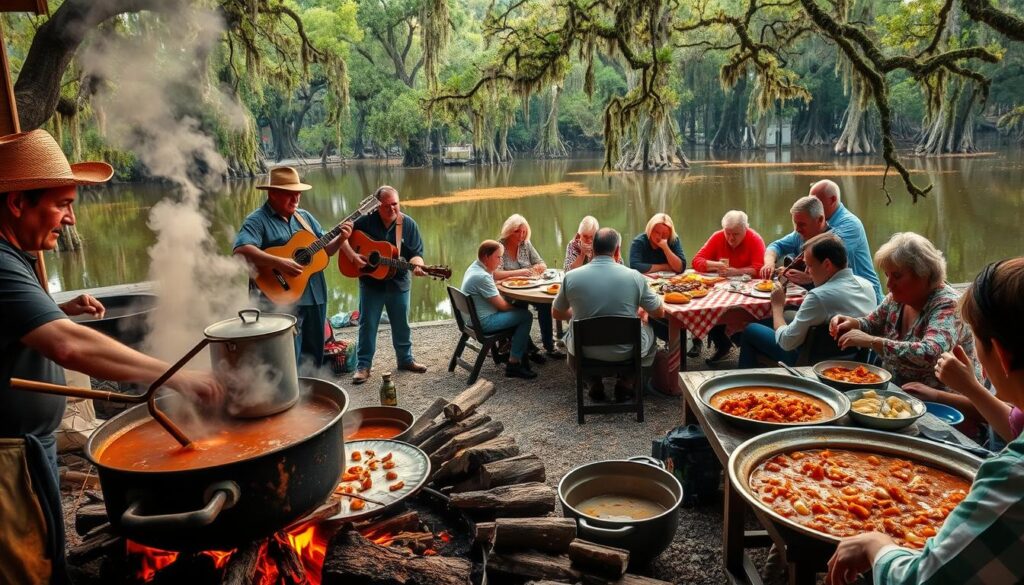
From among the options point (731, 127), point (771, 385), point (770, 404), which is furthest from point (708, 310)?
point (731, 127)

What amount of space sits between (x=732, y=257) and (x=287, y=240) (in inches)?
198

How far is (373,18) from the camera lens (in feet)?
127

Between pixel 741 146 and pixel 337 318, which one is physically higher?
pixel 741 146

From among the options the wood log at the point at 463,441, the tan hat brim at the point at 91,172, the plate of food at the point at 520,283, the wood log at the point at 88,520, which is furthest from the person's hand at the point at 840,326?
the wood log at the point at 88,520

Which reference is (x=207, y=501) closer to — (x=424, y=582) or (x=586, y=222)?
(x=424, y=582)

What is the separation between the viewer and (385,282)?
6938 mm

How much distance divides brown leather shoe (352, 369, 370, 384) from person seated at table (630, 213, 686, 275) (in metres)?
3.46

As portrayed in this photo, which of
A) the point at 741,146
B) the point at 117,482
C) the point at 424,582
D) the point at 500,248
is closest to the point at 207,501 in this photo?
the point at 117,482

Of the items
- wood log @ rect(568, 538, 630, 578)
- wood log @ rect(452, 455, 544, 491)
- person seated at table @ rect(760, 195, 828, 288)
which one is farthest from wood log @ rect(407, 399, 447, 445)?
person seated at table @ rect(760, 195, 828, 288)

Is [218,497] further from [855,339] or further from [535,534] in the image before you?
[855,339]

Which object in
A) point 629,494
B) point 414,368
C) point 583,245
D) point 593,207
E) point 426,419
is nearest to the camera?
point 629,494

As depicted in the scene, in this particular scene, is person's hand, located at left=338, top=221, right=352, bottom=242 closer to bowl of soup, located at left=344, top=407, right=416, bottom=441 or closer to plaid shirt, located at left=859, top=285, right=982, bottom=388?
bowl of soup, located at left=344, top=407, right=416, bottom=441

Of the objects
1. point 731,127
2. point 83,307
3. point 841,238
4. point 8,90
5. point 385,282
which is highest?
point 731,127

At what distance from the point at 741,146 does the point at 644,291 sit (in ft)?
181
